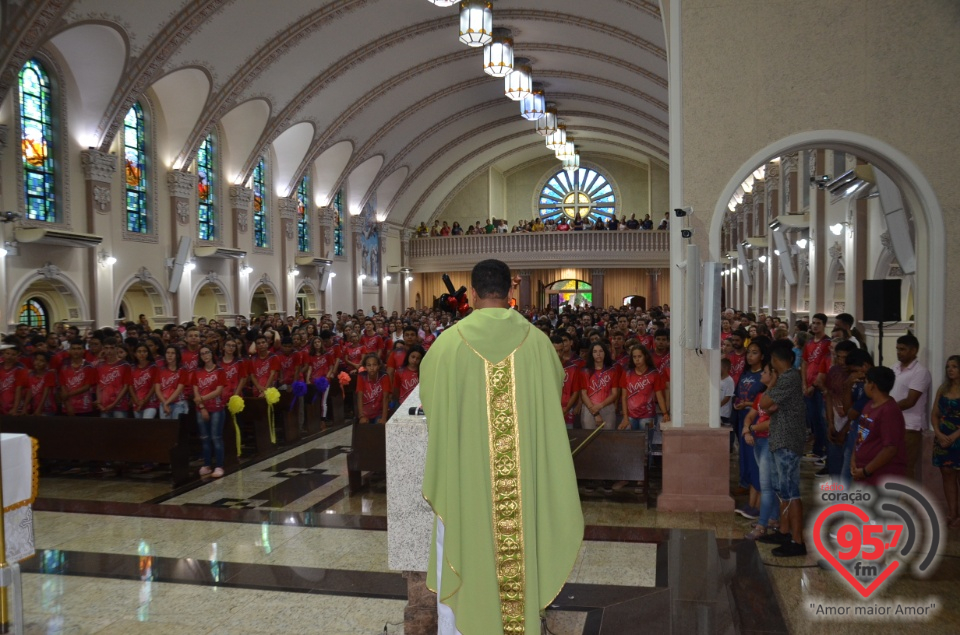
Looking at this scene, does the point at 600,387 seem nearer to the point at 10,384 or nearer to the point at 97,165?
the point at 10,384

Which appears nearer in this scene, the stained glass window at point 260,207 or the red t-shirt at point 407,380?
the red t-shirt at point 407,380

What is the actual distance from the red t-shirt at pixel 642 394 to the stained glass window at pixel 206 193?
15710 millimetres

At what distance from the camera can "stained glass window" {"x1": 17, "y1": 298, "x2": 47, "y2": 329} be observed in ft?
52.5

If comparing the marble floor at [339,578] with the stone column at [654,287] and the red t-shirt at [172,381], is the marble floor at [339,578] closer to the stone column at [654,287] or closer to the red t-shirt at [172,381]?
the red t-shirt at [172,381]

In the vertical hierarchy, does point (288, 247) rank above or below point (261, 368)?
above

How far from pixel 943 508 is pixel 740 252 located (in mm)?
18645

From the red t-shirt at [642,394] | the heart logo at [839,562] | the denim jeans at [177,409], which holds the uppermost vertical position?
the red t-shirt at [642,394]

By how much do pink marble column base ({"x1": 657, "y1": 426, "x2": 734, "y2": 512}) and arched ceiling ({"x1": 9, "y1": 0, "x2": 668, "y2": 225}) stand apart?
1198 cm

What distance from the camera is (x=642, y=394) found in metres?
7.81

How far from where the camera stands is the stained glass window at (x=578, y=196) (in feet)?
125

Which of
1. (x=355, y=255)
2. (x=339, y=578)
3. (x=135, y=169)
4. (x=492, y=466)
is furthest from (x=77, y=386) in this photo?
(x=355, y=255)

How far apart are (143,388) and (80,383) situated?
2.60 feet

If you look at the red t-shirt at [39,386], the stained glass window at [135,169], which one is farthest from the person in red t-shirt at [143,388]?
the stained glass window at [135,169]

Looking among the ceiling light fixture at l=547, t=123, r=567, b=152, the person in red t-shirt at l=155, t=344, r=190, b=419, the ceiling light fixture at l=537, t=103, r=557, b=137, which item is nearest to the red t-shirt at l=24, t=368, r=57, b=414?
the person in red t-shirt at l=155, t=344, r=190, b=419
